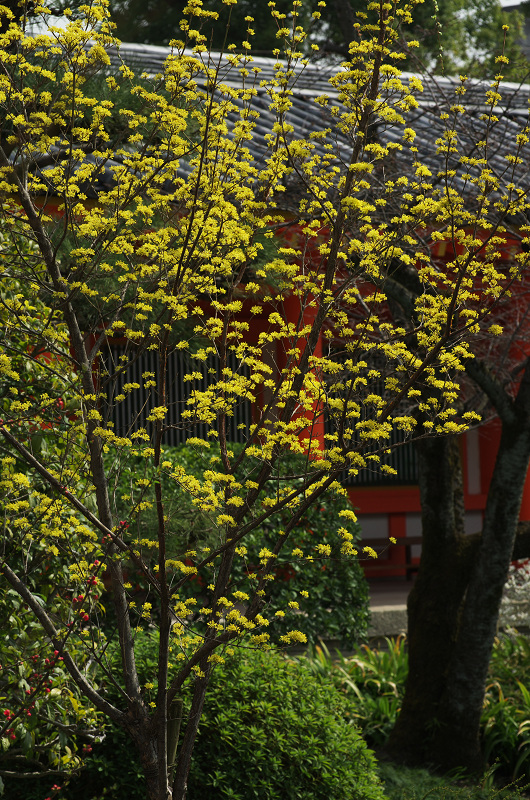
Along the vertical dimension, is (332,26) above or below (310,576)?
above

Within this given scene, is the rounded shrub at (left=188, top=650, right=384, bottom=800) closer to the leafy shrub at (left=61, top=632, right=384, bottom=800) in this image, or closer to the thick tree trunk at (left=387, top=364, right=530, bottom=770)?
the leafy shrub at (left=61, top=632, right=384, bottom=800)

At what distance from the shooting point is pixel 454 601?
18.3ft

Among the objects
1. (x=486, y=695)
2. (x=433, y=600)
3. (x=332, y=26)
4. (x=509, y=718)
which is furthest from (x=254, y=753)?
(x=332, y=26)

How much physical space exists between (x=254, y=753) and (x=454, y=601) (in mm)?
2194

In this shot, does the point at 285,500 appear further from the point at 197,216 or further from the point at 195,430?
the point at 195,430

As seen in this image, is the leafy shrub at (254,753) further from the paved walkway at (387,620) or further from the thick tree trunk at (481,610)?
the paved walkway at (387,620)

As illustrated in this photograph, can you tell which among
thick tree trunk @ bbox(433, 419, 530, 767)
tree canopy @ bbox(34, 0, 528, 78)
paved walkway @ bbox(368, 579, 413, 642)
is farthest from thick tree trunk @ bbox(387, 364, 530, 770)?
tree canopy @ bbox(34, 0, 528, 78)

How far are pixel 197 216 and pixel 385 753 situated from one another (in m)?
3.94

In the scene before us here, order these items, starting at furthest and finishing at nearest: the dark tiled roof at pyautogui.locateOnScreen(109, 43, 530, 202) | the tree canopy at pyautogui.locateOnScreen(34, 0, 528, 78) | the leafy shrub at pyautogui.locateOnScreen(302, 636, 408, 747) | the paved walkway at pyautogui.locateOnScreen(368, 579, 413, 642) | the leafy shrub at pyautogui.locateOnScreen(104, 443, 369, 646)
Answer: the tree canopy at pyautogui.locateOnScreen(34, 0, 528, 78) < the paved walkway at pyautogui.locateOnScreen(368, 579, 413, 642) < the leafy shrub at pyautogui.locateOnScreen(302, 636, 408, 747) < the leafy shrub at pyautogui.locateOnScreen(104, 443, 369, 646) < the dark tiled roof at pyautogui.locateOnScreen(109, 43, 530, 202)

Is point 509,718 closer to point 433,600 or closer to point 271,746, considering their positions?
point 433,600

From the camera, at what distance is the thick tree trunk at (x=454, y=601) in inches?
203

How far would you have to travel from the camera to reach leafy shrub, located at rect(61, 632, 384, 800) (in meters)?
3.71

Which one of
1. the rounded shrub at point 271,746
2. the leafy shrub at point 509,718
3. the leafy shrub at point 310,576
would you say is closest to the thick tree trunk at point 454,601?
the leafy shrub at point 509,718

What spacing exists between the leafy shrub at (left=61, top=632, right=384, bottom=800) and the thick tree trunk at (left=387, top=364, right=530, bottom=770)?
1421 millimetres
